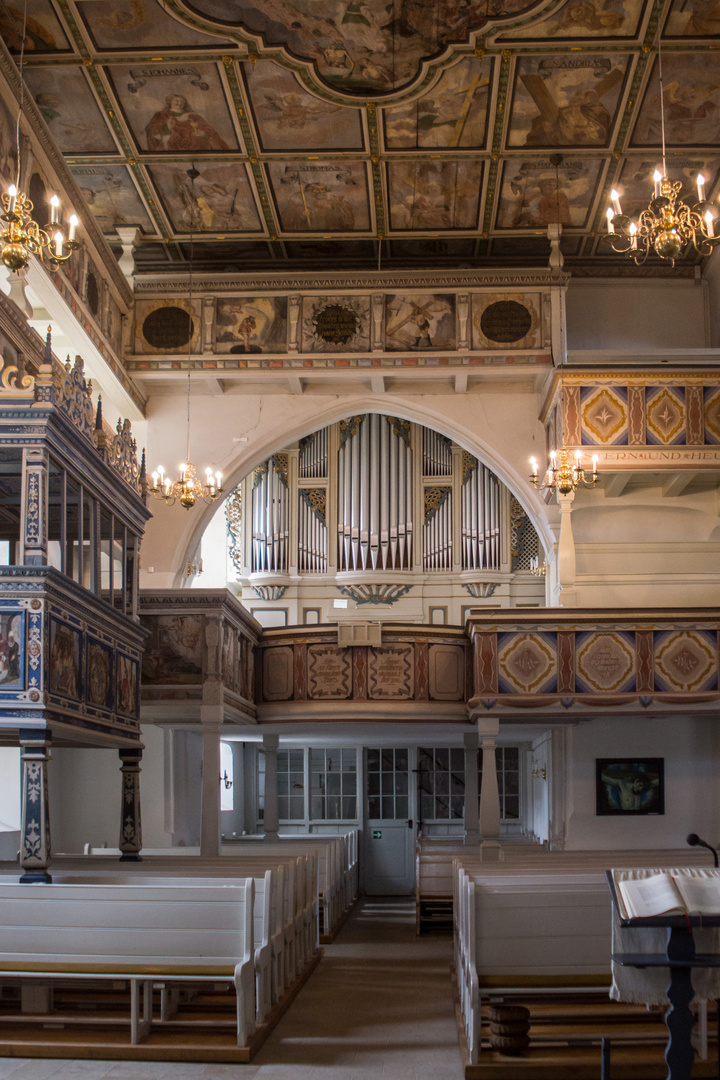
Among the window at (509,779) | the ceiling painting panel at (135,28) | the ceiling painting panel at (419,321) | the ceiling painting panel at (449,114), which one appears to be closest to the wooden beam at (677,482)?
the ceiling painting panel at (419,321)

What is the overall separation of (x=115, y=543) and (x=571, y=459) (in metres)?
6.17

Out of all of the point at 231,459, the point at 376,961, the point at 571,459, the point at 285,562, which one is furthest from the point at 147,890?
the point at 285,562

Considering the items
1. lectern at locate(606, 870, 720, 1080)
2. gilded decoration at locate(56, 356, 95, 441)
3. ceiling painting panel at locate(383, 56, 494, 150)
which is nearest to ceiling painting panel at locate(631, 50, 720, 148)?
ceiling painting panel at locate(383, 56, 494, 150)

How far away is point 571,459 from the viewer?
14.1 m

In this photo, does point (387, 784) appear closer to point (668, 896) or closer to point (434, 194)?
point (434, 194)

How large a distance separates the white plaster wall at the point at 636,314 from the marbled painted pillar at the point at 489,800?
6.92m

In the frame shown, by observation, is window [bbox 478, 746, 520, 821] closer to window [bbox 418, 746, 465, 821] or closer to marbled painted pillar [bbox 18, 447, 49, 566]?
window [bbox 418, 746, 465, 821]

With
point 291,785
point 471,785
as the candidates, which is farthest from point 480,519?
point 471,785

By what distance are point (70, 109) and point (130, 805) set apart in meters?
8.23

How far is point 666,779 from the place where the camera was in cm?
1423

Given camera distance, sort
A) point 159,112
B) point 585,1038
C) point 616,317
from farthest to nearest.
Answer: point 616,317, point 159,112, point 585,1038

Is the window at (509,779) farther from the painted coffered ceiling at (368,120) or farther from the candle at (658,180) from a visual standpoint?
the candle at (658,180)

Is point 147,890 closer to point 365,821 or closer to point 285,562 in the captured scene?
point 365,821

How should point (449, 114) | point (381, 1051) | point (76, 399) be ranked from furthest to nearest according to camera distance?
point (449, 114)
point (76, 399)
point (381, 1051)
